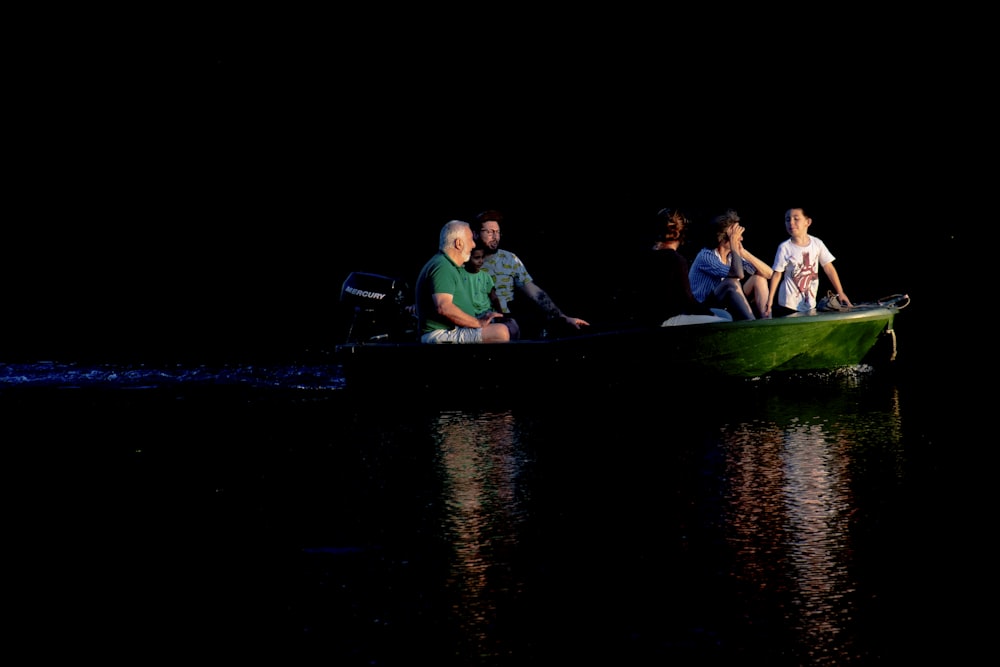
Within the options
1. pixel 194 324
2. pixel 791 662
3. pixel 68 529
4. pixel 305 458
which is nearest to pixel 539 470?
pixel 305 458

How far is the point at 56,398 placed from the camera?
512 inches

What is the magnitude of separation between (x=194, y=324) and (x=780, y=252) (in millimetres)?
12812

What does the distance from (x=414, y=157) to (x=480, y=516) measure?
782 inches

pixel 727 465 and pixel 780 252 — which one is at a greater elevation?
pixel 780 252

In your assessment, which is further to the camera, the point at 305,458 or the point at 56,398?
the point at 56,398

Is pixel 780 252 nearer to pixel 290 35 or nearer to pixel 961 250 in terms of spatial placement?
pixel 961 250

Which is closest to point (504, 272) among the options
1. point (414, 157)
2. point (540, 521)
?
point (540, 521)

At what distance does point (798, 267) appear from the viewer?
1284 centimetres

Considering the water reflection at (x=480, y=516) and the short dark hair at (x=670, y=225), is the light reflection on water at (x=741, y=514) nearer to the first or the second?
the water reflection at (x=480, y=516)

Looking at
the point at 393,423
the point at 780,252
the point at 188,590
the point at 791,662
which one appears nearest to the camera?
the point at 791,662

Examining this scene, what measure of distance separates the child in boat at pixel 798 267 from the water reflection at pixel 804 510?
2.37 metres

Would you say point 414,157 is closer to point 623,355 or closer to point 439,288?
point 439,288

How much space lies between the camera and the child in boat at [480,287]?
1212 centimetres

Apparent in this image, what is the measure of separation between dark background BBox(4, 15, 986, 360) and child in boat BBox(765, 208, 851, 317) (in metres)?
8.81
